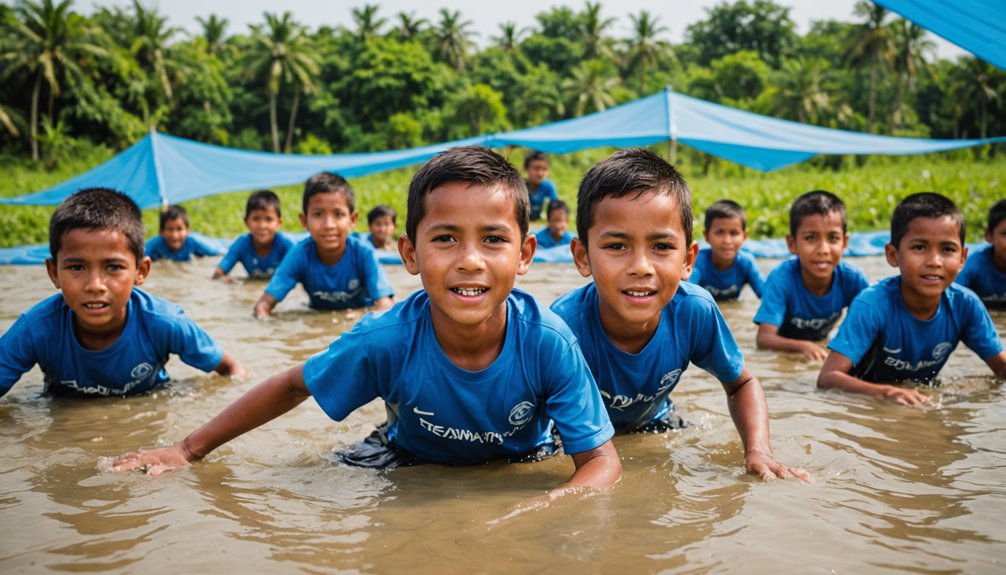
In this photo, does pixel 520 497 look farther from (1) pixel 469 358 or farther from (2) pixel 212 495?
(2) pixel 212 495

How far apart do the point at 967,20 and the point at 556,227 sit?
595 centimetres

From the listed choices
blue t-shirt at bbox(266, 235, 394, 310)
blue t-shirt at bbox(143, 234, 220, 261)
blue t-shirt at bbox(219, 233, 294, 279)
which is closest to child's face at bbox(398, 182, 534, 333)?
blue t-shirt at bbox(266, 235, 394, 310)

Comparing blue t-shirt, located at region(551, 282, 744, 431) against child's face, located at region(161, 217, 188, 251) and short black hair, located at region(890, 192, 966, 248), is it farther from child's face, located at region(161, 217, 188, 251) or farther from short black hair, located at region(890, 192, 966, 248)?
child's face, located at region(161, 217, 188, 251)

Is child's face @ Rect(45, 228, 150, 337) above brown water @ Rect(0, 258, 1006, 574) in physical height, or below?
above

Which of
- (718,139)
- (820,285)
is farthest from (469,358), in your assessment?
(718,139)

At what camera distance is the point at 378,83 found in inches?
1388

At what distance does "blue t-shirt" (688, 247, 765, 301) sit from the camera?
19.3ft

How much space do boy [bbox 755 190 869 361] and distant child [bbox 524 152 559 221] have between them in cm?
598

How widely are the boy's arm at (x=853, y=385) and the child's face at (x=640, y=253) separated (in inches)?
56.2

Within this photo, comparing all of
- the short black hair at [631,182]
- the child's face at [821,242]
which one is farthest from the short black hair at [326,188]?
the short black hair at [631,182]

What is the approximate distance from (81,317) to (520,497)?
81.3 inches

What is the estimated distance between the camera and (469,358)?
2330 mm

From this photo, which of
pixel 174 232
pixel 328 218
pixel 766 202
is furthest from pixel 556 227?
pixel 766 202

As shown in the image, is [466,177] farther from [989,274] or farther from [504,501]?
[989,274]
